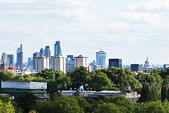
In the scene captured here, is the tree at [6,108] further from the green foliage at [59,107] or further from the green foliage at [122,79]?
the green foliage at [122,79]

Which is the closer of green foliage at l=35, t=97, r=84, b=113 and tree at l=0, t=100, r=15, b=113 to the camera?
tree at l=0, t=100, r=15, b=113

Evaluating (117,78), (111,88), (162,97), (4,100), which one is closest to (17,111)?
(4,100)

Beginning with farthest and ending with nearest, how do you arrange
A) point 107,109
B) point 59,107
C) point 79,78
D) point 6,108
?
point 79,78
point 59,107
point 107,109
point 6,108

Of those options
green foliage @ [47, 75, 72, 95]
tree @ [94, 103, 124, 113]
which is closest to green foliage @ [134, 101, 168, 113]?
tree @ [94, 103, 124, 113]

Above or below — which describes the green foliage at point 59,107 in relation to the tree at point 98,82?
below

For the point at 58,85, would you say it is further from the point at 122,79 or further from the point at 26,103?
the point at 26,103

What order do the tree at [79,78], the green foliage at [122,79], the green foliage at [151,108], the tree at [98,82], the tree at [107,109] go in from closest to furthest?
the tree at [107,109], the green foliage at [151,108], the tree at [98,82], the tree at [79,78], the green foliage at [122,79]

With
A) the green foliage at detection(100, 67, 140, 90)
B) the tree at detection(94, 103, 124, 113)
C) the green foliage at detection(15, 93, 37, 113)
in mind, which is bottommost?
the tree at detection(94, 103, 124, 113)

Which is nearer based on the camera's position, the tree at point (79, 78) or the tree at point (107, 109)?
the tree at point (107, 109)

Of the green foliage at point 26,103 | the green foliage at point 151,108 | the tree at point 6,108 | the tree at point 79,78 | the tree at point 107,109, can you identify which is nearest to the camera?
the tree at point 6,108

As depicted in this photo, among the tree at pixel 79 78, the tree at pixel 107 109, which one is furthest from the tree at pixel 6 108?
the tree at pixel 79 78

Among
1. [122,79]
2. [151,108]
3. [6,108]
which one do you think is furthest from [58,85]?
[6,108]

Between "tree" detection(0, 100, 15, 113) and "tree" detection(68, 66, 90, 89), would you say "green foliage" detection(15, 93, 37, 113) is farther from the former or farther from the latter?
"tree" detection(68, 66, 90, 89)

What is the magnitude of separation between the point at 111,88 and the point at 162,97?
65.6ft
